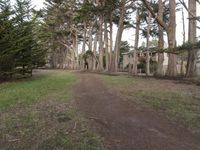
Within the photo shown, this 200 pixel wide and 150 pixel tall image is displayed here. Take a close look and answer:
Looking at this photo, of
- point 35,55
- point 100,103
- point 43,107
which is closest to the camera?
point 43,107

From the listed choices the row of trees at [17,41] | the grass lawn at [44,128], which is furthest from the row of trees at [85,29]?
the grass lawn at [44,128]

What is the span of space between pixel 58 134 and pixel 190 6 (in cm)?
1925

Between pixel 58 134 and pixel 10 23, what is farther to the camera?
pixel 10 23

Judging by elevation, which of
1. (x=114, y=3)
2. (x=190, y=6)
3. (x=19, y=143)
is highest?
(x=114, y=3)

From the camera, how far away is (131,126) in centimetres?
663

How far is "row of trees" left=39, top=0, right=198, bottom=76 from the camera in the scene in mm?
22547

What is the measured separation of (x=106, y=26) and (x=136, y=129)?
34646mm

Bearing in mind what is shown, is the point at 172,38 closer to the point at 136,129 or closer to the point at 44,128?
the point at 136,129

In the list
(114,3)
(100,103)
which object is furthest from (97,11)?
(100,103)

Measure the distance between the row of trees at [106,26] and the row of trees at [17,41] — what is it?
848 centimetres

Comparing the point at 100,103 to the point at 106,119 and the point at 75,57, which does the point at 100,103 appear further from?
the point at 75,57


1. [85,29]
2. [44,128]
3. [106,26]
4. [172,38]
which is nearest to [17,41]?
[172,38]

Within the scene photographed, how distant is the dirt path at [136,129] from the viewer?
5.32 metres

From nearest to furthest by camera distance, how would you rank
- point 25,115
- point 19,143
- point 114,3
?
point 19,143
point 25,115
point 114,3
